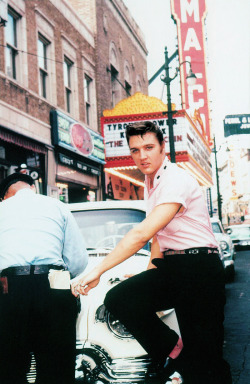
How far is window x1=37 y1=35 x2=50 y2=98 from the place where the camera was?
581 inches

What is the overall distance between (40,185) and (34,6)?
520 centimetres

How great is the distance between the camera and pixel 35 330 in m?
2.72

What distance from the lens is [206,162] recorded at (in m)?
22.6

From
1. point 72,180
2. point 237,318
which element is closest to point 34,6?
point 72,180

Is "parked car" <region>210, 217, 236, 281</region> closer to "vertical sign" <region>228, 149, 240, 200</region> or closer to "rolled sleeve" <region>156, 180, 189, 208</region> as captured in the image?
"rolled sleeve" <region>156, 180, 189, 208</region>

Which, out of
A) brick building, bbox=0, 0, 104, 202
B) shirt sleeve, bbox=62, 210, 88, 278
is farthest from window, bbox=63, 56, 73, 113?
shirt sleeve, bbox=62, 210, 88, 278

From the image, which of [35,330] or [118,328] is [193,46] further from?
[35,330]

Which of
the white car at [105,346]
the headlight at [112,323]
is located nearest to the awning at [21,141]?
the white car at [105,346]

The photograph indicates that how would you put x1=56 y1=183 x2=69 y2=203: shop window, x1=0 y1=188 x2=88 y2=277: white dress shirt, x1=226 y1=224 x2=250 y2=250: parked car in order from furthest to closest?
x1=226 y1=224 x2=250 y2=250: parked car, x1=56 y1=183 x2=69 y2=203: shop window, x1=0 y1=188 x2=88 y2=277: white dress shirt

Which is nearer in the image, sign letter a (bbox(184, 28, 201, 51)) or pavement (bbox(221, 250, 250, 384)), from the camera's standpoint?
pavement (bbox(221, 250, 250, 384))

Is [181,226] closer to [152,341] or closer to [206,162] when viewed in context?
[152,341]

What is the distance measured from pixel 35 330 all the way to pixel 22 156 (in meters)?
11.0

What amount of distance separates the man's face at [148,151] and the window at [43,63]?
12.4m

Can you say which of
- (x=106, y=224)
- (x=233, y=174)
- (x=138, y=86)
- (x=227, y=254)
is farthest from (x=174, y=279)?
(x=233, y=174)
